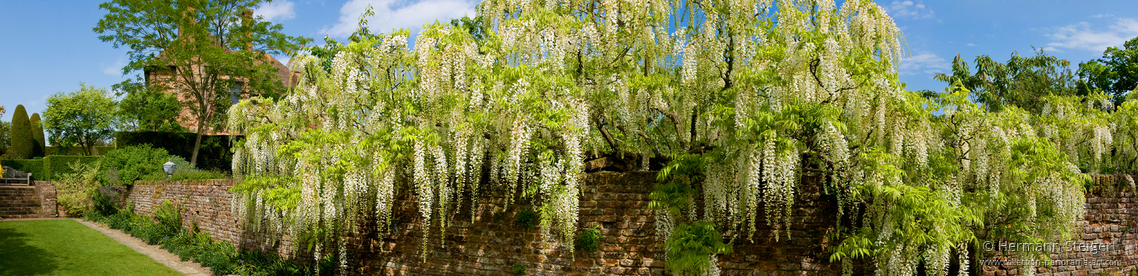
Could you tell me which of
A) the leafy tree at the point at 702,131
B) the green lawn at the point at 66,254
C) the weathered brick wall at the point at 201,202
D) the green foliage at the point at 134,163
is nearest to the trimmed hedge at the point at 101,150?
the green foliage at the point at 134,163

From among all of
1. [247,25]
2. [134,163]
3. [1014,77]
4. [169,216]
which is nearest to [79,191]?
[134,163]

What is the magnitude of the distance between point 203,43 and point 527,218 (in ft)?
59.4

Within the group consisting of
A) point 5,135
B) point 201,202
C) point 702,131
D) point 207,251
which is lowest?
point 207,251

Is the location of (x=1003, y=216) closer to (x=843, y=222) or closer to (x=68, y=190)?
(x=843, y=222)

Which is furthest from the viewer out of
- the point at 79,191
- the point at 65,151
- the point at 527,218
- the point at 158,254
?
the point at 65,151

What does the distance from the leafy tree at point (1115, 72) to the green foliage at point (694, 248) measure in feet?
58.4

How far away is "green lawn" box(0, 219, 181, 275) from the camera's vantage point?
9.87m

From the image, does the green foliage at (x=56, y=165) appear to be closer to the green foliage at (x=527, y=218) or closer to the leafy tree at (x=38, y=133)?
the leafy tree at (x=38, y=133)

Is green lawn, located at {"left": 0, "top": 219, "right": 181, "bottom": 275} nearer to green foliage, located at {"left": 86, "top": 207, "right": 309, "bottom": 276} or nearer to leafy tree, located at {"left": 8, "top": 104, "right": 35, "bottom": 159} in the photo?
green foliage, located at {"left": 86, "top": 207, "right": 309, "bottom": 276}

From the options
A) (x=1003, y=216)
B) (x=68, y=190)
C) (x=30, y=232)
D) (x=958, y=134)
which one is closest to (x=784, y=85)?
(x=958, y=134)

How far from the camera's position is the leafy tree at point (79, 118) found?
30.0 metres

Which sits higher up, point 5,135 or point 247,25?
point 247,25

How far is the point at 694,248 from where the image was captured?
18.1 ft

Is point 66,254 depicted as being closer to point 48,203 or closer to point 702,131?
point 48,203
